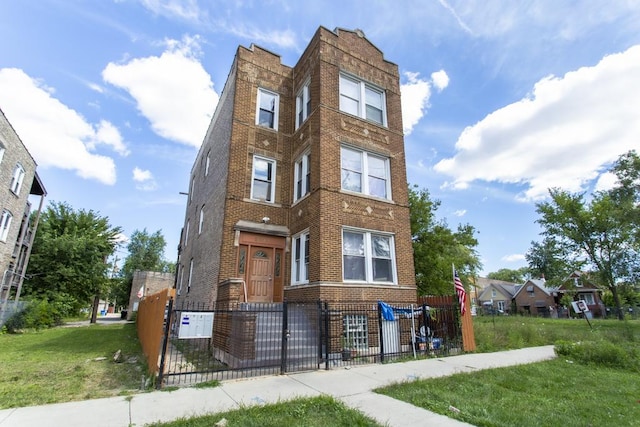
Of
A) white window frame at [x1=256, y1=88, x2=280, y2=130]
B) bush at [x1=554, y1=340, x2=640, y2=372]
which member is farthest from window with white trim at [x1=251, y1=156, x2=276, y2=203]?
bush at [x1=554, y1=340, x2=640, y2=372]

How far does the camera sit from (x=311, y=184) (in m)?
11.5

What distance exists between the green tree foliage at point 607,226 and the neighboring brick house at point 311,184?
2317 centimetres

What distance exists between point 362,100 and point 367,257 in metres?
6.30

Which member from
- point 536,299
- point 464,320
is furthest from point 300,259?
point 536,299

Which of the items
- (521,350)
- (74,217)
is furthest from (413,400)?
(74,217)

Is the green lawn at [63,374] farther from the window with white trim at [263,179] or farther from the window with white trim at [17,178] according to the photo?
the window with white trim at [17,178]

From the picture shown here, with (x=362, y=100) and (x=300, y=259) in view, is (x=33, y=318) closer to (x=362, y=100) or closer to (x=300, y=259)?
(x=300, y=259)

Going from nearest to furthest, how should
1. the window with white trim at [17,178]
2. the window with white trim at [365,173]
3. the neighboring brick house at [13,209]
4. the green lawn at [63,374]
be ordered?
the green lawn at [63,374] < the window with white trim at [365,173] < the neighboring brick house at [13,209] < the window with white trim at [17,178]

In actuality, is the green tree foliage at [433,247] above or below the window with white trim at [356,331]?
above

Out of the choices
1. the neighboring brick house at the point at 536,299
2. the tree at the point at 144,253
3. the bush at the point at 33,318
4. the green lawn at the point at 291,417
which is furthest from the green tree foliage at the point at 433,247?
the tree at the point at 144,253

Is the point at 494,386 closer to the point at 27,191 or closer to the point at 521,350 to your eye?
the point at 521,350

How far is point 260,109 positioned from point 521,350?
12707 mm

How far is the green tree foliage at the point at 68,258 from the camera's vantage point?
76.7 feet

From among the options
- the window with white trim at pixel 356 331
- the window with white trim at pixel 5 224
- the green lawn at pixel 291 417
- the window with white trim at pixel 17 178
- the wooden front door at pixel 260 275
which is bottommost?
the green lawn at pixel 291 417
